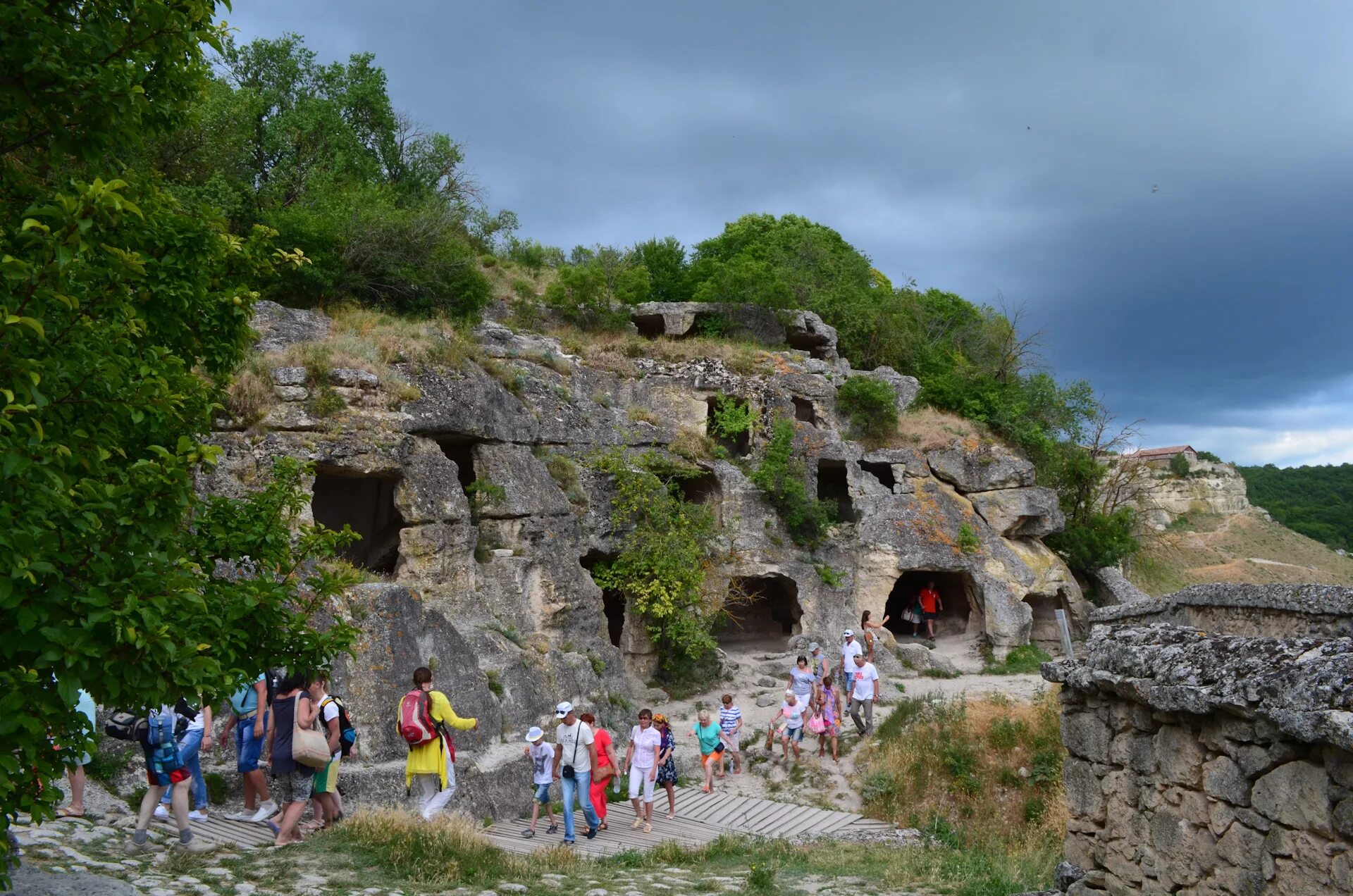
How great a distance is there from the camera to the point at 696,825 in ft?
36.6

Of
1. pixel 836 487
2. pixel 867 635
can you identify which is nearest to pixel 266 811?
pixel 867 635

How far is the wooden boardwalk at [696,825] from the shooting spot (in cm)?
975

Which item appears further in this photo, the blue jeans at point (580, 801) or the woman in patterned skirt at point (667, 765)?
the woman in patterned skirt at point (667, 765)

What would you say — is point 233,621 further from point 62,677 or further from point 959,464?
point 959,464

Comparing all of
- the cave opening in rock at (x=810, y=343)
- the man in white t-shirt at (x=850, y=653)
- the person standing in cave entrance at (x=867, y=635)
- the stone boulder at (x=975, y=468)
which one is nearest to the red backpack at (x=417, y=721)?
A: the man in white t-shirt at (x=850, y=653)

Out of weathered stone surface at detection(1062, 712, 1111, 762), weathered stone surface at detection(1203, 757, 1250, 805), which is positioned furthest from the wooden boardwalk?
weathered stone surface at detection(1203, 757, 1250, 805)

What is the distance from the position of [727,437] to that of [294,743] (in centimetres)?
1577

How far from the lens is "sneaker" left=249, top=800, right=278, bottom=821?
28.2 feet

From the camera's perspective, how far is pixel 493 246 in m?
34.2

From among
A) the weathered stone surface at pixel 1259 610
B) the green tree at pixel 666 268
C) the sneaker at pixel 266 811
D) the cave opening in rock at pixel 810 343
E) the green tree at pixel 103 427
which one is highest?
the green tree at pixel 666 268

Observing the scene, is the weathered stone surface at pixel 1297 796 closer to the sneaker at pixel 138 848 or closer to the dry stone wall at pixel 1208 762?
the dry stone wall at pixel 1208 762

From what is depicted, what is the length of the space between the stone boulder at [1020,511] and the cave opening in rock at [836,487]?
3285 mm

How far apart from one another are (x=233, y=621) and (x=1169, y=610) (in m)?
6.04

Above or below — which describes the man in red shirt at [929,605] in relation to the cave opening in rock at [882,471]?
below
